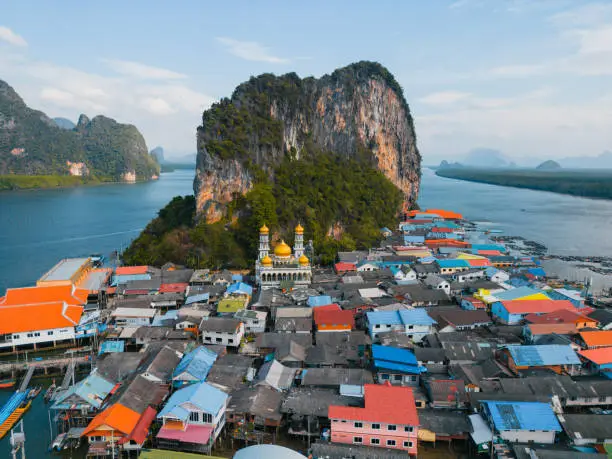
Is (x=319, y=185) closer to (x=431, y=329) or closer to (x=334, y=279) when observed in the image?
(x=334, y=279)

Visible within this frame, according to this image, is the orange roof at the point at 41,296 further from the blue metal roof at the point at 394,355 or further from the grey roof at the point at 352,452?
the grey roof at the point at 352,452

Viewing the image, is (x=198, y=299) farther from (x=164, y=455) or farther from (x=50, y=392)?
(x=164, y=455)

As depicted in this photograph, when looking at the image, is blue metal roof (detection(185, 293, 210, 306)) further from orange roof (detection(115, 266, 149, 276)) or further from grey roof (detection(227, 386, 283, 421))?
grey roof (detection(227, 386, 283, 421))

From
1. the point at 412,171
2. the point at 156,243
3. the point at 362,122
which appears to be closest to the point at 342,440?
the point at 156,243

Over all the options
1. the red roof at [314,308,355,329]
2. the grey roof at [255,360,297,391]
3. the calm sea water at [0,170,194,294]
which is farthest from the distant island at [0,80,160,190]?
the grey roof at [255,360,297,391]

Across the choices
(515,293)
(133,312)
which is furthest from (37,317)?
(515,293)

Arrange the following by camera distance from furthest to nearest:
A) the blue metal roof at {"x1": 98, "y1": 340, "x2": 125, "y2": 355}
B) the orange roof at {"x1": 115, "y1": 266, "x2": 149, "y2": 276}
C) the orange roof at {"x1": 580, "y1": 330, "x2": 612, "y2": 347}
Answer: the orange roof at {"x1": 115, "y1": 266, "x2": 149, "y2": 276}
the blue metal roof at {"x1": 98, "y1": 340, "x2": 125, "y2": 355}
the orange roof at {"x1": 580, "y1": 330, "x2": 612, "y2": 347}
